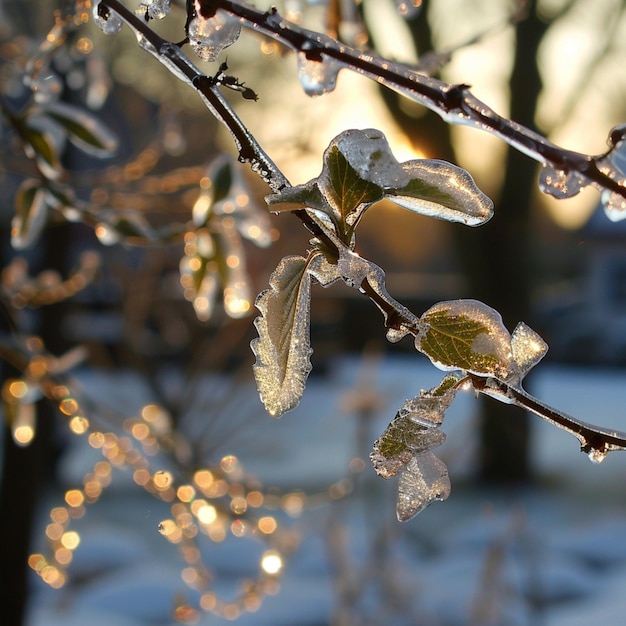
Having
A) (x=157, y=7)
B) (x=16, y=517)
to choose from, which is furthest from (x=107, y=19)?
(x=16, y=517)

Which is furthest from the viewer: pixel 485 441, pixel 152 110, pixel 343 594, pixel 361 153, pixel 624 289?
pixel 624 289

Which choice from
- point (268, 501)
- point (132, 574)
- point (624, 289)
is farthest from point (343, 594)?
point (624, 289)

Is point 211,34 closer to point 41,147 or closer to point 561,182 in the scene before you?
point 561,182

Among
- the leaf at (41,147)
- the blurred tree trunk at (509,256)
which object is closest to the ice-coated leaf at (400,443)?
the leaf at (41,147)

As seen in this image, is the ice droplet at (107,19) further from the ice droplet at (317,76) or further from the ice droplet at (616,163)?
the ice droplet at (616,163)

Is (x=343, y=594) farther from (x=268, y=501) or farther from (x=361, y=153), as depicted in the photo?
(x=361, y=153)

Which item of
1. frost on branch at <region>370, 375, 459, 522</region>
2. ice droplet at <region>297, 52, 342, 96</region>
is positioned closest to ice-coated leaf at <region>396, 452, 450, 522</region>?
frost on branch at <region>370, 375, 459, 522</region>
